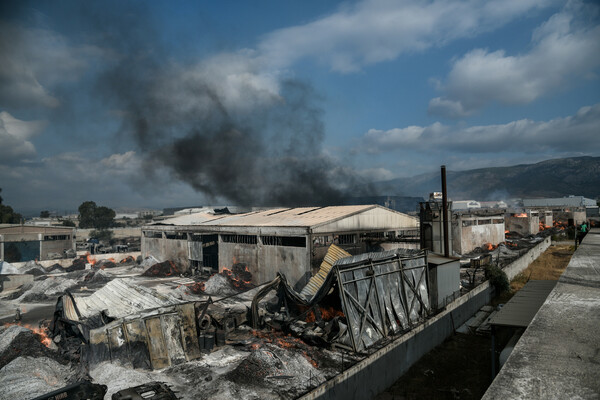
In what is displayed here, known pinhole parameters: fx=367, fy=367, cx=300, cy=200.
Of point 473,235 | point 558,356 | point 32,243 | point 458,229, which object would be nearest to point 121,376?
point 558,356

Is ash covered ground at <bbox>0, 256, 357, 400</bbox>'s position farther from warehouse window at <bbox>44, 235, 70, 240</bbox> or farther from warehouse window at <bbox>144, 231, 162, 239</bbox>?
warehouse window at <bbox>44, 235, 70, 240</bbox>

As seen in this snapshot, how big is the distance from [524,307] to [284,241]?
1664 centimetres

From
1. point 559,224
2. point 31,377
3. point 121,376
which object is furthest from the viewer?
point 559,224

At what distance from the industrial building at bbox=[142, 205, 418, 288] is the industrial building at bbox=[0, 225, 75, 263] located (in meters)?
19.9

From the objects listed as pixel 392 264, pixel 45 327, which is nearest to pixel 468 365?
pixel 392 264

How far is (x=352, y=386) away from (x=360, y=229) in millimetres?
17299

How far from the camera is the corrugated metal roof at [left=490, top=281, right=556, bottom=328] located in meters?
9.70

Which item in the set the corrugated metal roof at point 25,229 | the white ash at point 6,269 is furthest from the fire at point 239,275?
the corrugated metal roof at point 25,229

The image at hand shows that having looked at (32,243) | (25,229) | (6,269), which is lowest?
(6,269)

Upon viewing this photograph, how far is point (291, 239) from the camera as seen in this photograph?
997 inches

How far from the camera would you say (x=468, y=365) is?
46.4 feet

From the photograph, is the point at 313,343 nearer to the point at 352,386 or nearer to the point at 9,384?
the point at 352,386

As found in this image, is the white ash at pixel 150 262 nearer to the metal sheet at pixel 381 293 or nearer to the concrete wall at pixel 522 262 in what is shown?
the metal sheet at pixel 381 293

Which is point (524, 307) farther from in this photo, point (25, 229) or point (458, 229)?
point (25, 229)
